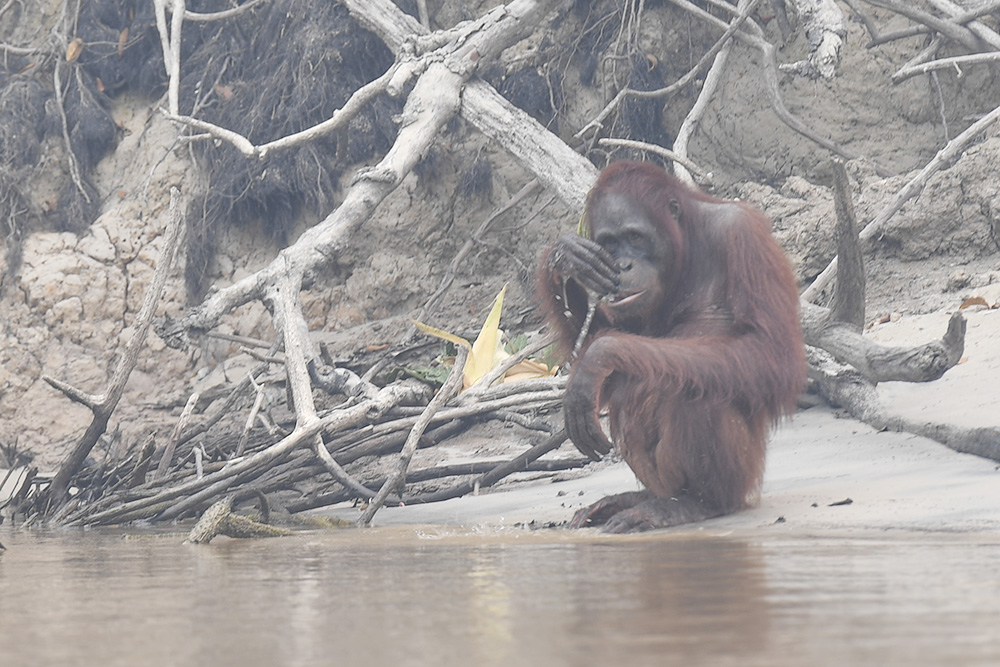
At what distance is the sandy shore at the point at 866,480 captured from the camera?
11.6ft

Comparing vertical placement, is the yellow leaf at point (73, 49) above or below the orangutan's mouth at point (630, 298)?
above

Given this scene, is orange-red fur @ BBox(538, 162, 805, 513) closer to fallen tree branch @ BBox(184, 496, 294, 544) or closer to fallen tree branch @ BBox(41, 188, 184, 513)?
fallen tree branch @ BBox(184, 496, 294, 544)

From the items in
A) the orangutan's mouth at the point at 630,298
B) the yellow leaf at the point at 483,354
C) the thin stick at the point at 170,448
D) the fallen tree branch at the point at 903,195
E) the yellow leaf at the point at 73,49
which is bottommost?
the thin stick at the point at 170,448

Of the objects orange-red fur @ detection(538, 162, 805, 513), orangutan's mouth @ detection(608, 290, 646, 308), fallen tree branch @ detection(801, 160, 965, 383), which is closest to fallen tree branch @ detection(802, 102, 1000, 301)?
fallen tree branch @ detection(801, 160, 965, 383)

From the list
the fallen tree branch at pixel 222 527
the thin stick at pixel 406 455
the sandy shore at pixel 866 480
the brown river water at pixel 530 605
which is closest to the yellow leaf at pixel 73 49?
the sandy shore at pixel 866 480

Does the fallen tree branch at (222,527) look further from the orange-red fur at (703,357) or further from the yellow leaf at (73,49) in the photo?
the yellow leaf at (73,49)

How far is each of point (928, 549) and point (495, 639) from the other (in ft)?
4.81

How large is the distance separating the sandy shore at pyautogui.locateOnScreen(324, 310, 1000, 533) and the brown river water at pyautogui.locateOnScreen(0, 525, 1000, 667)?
413 mm

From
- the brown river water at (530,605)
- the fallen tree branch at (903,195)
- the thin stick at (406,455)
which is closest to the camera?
the brown river water at (530,605)

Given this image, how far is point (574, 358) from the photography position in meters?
Answer: 4.56

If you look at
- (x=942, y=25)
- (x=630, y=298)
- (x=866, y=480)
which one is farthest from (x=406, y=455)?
(x=942, y=25)

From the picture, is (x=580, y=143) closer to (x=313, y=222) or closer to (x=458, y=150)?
(x=458, y=150)

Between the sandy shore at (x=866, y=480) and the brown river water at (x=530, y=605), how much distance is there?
41cm

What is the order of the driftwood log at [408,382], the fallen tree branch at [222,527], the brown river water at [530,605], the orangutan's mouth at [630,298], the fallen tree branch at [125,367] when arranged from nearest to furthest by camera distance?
the brown river water at [530,605] → the fallen tree branch at [222,527] → the orangutan's mouth at [630,298] → the driftwood log at [408,382] → the fallen tree branch at [125,367]
